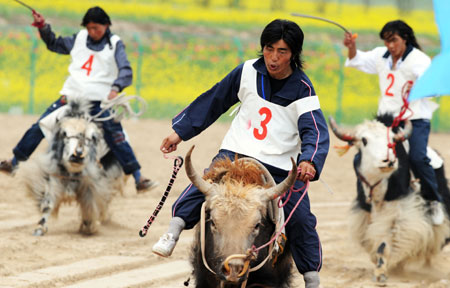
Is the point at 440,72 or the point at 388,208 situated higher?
Answer: the point at 440,72

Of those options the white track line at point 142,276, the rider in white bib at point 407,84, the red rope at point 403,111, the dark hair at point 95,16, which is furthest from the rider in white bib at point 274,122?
the dark hair at point 95,16

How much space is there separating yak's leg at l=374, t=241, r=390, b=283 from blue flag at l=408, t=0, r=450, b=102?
4.32 metres

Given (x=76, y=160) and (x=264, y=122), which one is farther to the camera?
(x=76, y=160)

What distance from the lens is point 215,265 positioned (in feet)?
15.3

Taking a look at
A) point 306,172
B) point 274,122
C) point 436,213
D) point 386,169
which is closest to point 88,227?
point 386,169

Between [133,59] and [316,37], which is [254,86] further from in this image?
[316,37]

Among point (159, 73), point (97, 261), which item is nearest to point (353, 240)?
point (97, 261)

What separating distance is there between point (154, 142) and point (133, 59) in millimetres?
7768

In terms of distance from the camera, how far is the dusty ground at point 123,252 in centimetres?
718

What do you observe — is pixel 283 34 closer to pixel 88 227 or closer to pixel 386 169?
pixel 386 169

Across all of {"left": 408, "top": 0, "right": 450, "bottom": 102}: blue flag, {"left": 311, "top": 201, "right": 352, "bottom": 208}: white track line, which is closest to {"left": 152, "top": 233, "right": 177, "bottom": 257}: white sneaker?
{"left": 408, "top": 0, "right": 450, "bottom": 102}: blue flag

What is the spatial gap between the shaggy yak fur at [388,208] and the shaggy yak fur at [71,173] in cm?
283

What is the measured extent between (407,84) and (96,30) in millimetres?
3567

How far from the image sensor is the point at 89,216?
30.0ft
